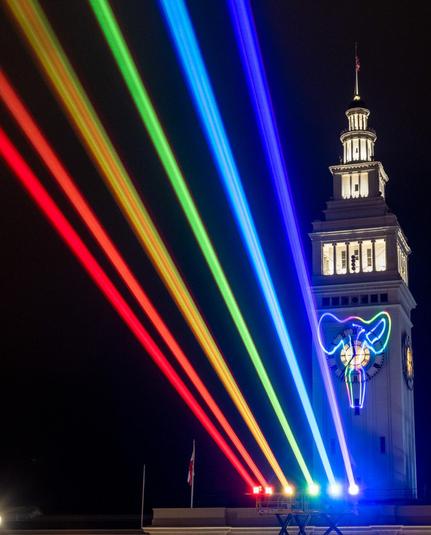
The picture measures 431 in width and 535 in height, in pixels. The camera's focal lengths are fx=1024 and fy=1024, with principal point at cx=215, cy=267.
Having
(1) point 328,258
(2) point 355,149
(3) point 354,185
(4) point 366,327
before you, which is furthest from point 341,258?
(2) point 355,149

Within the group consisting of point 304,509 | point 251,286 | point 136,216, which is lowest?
point 304,509

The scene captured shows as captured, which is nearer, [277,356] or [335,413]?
[335,413]

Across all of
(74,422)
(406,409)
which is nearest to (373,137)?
(406,409)

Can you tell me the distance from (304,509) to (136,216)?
1667 cm

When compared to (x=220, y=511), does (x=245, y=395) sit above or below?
above

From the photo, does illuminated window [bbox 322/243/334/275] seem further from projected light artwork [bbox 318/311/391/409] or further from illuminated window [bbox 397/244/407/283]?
illuminated window [bbox 397/244/407/283]

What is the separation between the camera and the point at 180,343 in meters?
77.9

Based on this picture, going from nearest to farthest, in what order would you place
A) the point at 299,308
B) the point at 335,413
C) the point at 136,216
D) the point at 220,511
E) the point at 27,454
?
the point at 136,216, the point at 220,511, the point at 335,413, the point at 299,308, the point at 27,454

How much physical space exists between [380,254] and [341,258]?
2803 mm

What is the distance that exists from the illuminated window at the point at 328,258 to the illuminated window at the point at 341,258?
36 cm

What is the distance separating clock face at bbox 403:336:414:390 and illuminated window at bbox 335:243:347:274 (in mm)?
6863

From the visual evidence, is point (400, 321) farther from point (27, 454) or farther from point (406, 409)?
point (27, 454)

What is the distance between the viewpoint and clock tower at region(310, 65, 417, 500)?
2739 inches

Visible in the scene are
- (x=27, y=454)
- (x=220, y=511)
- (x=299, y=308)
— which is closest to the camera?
(x=220, y=511)
